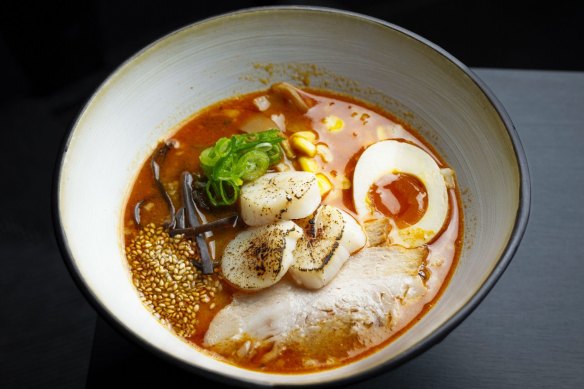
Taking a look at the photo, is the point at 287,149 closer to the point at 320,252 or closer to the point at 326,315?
the point at 320,252

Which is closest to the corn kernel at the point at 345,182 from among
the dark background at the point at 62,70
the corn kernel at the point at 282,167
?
the corn kernel at the point at 282,167

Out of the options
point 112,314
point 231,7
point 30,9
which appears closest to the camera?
Answer: point 112,314

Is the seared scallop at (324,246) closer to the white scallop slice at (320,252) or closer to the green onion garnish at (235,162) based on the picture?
the white scallop slice at (320,252)

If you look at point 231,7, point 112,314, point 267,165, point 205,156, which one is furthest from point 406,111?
point 231,7

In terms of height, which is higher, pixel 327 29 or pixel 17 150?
Result: pixel 327 29

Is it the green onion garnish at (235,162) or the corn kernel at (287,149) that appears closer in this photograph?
the green onion garnish at (235,162)

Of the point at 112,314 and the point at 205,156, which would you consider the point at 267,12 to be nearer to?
the point at 205,156

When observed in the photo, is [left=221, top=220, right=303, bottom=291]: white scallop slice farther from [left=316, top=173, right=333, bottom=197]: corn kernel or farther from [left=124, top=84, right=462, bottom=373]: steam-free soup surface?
[left=316, top=173, right=333, bottom=197]: corn kernel

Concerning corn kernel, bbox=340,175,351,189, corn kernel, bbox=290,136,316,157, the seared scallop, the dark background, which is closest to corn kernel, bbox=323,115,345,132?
corn kernel, bbox=290,136,316,157
